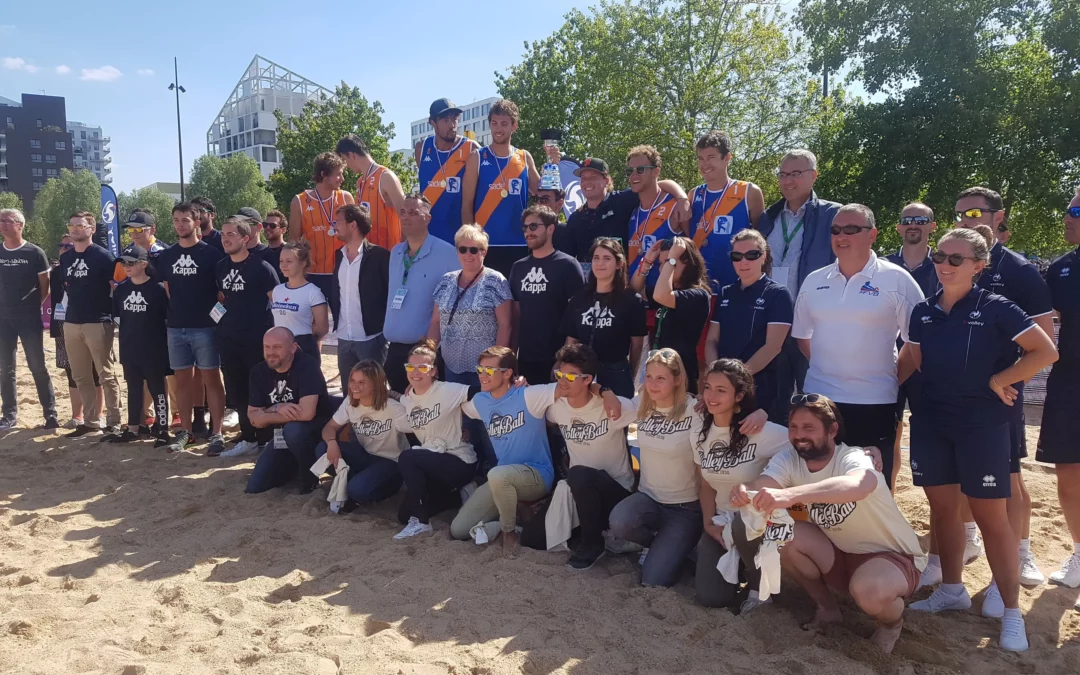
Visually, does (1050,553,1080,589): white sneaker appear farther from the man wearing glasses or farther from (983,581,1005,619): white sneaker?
the man wearing glasses

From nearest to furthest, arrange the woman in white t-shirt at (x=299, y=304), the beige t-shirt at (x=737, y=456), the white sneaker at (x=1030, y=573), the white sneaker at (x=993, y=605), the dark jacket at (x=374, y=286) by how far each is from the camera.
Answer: the white sneaker at (x=993, y=605) → the beige t-shirt at (x=737, y=456) → the white sneaker at (x=1030, y=573) → the dark jacket at (x=374, y=286) → the woman in white t-shirt at (x=299, y=304)

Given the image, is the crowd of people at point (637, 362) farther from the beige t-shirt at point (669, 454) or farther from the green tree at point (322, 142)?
the green tree at point (322, 142)

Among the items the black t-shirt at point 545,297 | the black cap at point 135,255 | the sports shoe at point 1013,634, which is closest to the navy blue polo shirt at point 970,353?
the sports shoe at point 1013,634

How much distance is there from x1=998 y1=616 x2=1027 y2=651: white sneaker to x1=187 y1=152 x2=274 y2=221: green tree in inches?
1710

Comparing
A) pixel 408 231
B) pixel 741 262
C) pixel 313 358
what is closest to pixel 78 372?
pixel 313 358

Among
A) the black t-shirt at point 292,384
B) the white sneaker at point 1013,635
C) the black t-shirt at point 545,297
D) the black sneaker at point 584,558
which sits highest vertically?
the black t-shirt at point 545,297

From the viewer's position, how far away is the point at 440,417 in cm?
470

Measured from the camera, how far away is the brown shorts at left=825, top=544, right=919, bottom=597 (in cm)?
318

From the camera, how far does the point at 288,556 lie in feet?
13.9

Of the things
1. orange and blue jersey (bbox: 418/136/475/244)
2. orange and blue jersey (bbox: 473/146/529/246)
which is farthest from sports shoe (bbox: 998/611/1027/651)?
orange and blue jersey (bbox: 418/136/475/244)

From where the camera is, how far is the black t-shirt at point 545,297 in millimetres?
4656

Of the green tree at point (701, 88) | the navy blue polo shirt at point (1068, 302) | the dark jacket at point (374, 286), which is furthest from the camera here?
the green tree at point (701, 88)

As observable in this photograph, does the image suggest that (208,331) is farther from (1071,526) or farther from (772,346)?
(1071,526)

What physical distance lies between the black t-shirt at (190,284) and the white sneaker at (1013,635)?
5.98 m
